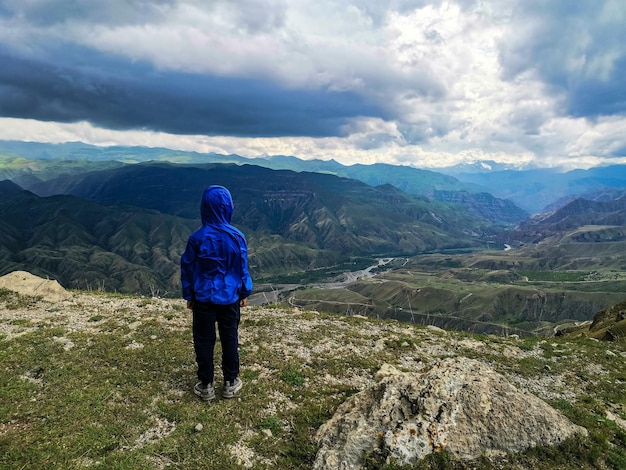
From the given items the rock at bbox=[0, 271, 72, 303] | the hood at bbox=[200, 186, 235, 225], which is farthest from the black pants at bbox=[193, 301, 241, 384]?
the rock at bbox=[0, 271, 72, 303]

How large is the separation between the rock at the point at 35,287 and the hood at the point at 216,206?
1706 centimetres

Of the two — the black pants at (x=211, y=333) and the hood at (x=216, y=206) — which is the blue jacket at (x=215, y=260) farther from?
the black pants at (x=211, y=333)

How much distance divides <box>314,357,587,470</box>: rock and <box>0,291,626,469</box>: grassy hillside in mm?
322

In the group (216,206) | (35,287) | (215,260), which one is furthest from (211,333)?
(35,287)

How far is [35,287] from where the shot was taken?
72.5 feet

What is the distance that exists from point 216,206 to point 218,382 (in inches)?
220

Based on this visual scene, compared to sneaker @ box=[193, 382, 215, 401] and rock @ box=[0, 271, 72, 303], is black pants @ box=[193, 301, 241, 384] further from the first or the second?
rock @ box=[0, 271, 72, 303]

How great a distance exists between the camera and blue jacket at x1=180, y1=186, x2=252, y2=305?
31.3 ft

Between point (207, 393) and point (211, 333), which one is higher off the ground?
point (211, 333)

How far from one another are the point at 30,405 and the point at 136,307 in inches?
463

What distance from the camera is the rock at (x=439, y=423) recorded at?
7.74 metres

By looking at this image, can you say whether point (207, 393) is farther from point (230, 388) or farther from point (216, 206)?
point (216, 206)

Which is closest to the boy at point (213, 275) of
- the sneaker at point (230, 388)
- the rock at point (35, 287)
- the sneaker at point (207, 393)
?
the sneaker at point (207, 393)

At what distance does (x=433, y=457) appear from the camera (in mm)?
7539
